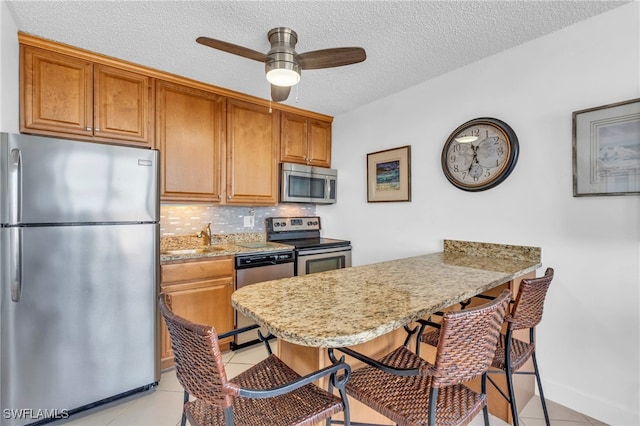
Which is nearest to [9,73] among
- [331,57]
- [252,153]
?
[252,153]

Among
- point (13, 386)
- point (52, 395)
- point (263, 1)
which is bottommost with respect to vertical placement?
point (52, 395)

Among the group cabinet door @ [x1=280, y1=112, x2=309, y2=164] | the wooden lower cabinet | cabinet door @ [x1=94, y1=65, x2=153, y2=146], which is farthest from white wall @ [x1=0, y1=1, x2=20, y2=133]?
cabinet door @ [x1=280, y1=112, x2=309, y2=164]

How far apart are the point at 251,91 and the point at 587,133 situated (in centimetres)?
258

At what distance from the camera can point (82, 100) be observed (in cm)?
220

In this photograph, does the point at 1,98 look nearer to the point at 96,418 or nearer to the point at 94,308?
the point at 94,308

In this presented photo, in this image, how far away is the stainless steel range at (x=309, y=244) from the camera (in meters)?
3.05

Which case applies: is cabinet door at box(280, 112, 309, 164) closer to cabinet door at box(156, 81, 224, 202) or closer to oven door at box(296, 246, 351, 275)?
cabinet door at box(156, 81, 224, 202)

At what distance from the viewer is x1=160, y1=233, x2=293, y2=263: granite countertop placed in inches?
94.9

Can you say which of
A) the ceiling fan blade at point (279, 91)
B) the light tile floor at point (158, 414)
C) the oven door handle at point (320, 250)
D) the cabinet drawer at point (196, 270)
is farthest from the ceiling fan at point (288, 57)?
the light tile floor at point (158, 414)

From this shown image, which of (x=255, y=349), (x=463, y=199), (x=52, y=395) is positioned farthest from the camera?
(x=255, y=349)

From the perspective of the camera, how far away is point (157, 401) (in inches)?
79.3

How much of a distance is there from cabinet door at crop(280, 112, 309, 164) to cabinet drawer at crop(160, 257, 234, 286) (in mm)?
1336

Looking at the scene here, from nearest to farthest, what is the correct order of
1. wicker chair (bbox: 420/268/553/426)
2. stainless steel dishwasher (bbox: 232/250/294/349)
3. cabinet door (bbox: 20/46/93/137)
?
wicker chair (bbox: 420/268/553/426)
cabinet door (bbox: 20/46/93/137)
stainless steel dishwasher (bbox: 232/250/294/349)

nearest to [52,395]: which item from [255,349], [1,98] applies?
[255,349]
